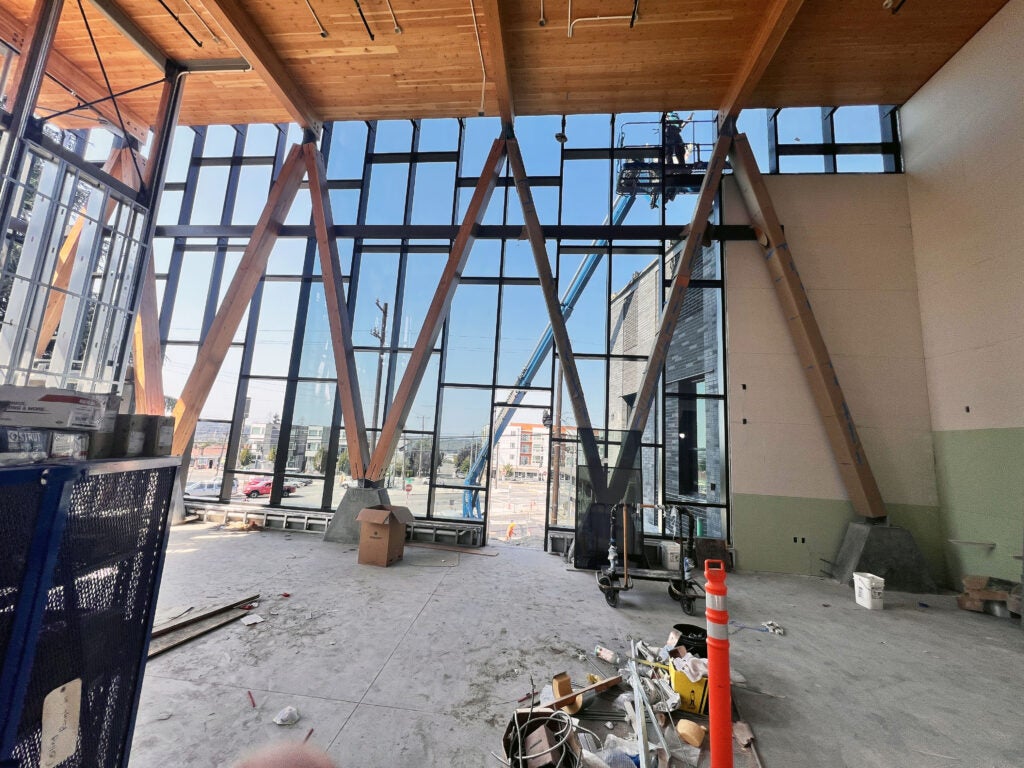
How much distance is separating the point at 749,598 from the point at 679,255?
16.6ft

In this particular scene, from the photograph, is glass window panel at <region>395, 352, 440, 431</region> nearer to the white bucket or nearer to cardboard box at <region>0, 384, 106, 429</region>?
cardboard box at <region>0, 384, 106, 429</region>

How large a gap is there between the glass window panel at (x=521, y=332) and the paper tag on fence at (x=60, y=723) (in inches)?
234

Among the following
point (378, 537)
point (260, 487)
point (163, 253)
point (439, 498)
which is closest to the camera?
point (378, 537)

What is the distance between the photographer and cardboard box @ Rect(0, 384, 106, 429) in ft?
4.09

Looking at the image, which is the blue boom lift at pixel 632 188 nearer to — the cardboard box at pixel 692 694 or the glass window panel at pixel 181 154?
the cardboard box at pixel 692 694

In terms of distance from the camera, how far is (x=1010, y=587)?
14.1 ft

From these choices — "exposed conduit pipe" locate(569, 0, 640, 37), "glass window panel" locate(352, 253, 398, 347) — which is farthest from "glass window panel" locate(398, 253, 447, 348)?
"exposed conduit pipe" locate(569, 0, 640, 37)

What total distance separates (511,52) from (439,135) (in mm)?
2607

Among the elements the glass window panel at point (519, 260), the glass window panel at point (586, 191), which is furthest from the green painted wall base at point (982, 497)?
the glass window panel at point (519, 260)

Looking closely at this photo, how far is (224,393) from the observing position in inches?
293

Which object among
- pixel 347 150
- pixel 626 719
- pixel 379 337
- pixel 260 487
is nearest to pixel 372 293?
pixel 379 337

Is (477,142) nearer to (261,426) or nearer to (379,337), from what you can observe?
(379,337)

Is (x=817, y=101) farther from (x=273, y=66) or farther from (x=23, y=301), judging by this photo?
(x=23, y=301)

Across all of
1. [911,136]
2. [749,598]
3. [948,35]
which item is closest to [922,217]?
[911,136]
